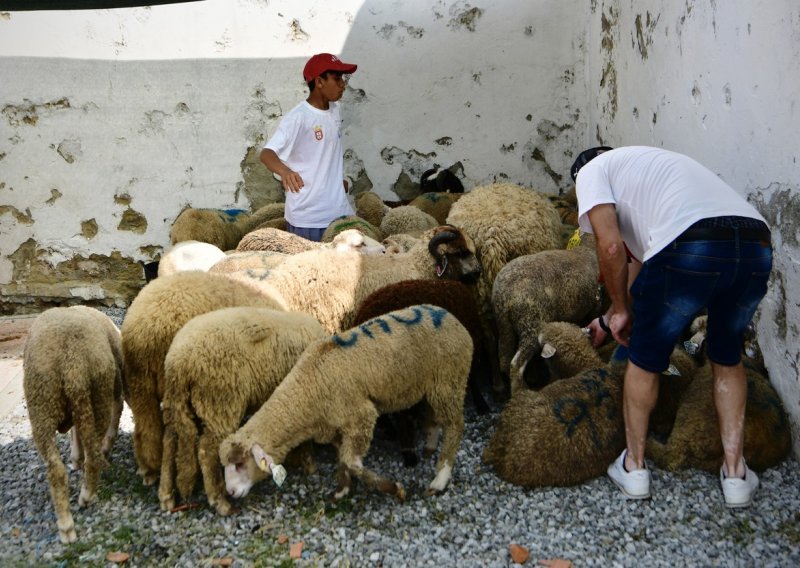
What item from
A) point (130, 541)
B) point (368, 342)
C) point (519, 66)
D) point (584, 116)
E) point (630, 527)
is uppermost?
point (519, 66)

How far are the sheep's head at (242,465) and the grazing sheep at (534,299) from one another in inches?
68.7

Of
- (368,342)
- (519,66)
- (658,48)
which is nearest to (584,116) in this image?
(519,66)

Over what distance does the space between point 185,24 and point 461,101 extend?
9.93 feet

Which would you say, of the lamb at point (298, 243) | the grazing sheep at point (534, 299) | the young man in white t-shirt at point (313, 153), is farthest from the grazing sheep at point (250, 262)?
the grazing sheep at point (534, 299)

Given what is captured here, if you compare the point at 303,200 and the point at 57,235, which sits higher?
the point at 303,200

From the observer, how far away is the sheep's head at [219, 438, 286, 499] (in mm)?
3588

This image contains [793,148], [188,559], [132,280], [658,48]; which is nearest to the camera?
[188,559]

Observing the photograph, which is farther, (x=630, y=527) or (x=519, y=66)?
(x=519, y=66)

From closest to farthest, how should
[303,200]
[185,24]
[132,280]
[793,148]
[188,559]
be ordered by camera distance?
[188,559] < [793,148] < [303,200] < [185,24] < [132,280]

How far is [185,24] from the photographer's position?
7.68 meters

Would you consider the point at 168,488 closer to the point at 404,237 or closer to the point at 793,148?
the point at 404,237

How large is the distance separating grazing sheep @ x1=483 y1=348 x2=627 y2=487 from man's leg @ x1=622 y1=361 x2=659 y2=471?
0.54ft

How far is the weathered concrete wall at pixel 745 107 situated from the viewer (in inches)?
152

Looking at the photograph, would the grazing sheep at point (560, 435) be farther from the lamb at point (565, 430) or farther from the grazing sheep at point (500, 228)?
the grazing sheep at point (500, 228)
